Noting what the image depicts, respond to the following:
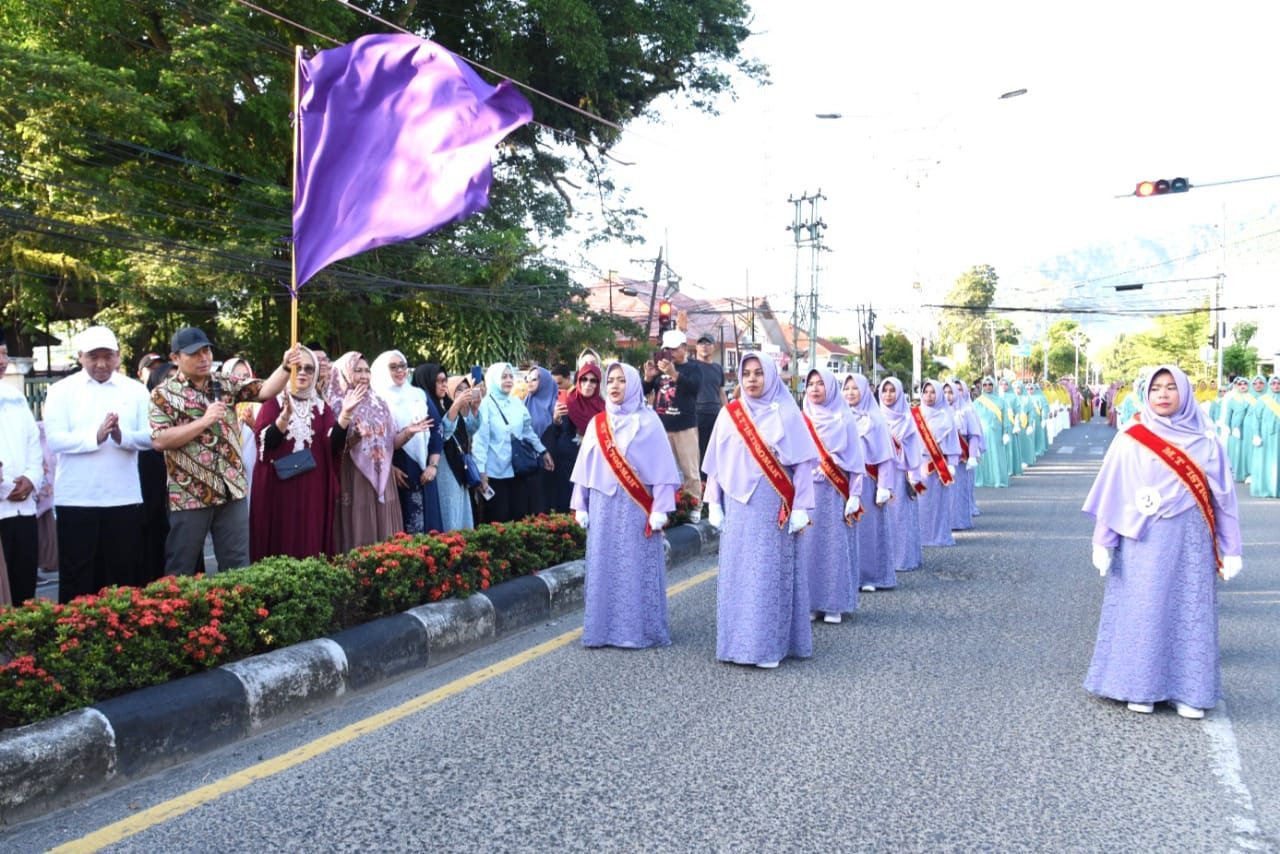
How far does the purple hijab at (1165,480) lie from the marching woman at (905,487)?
13.7ft

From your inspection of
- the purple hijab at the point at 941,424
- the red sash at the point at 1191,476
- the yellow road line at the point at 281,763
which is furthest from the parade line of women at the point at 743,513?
the purple hijab at the point at 941,424

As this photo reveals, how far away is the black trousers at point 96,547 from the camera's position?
21.0 ft

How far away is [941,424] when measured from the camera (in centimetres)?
1198

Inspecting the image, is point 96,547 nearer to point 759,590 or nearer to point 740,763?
point 759,590

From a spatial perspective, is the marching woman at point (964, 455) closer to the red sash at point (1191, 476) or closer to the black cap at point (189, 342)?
the red sash at point (1191, 476)

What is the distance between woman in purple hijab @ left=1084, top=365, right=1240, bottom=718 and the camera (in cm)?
552

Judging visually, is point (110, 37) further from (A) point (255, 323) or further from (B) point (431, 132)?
(B) point (431, 132)

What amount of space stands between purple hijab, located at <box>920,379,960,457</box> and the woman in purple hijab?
612cm

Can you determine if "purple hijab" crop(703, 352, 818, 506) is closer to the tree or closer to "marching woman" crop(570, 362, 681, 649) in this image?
"marching woman" crop(570, 362, 681, 649)

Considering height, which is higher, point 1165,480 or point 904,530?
point 1165,480

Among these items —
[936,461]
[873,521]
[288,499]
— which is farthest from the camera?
[936,461]

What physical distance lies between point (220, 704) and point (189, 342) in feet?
8.08

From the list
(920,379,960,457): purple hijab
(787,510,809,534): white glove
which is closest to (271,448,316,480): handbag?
(787,510,809,534): white glove

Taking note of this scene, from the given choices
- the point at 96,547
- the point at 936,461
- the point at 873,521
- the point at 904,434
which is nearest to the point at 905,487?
the point at 904,434
